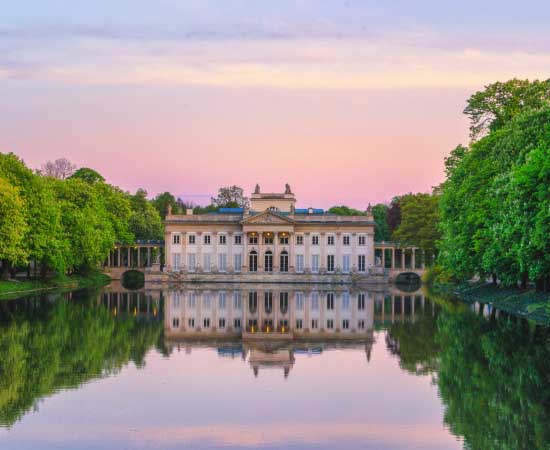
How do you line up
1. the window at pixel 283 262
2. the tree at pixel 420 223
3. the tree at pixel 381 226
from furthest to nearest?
the tree at pixel 381 226
the window at pixel 283 262
the tree at pixel 420 223

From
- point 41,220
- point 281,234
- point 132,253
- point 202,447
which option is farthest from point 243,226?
point 202,447

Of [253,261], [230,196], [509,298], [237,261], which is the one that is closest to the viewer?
[509,298]

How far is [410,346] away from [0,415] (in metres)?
17.8

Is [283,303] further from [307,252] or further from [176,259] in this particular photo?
[176,259]

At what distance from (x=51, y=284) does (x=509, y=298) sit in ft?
130

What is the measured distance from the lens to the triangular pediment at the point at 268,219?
336ft

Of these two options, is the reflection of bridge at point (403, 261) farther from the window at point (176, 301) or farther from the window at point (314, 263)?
the window at point (176, 301)

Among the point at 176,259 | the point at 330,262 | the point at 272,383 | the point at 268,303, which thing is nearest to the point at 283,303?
the point at 268,303

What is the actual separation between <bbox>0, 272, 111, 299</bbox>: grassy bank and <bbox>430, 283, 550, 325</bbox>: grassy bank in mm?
31688

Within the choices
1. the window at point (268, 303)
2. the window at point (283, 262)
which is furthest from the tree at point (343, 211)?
the window at point (268, 303)

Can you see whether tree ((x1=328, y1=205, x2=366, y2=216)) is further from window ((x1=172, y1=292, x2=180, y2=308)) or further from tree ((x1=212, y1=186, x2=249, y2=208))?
window ((x1=172, y1=292, x2=180, y2=308))

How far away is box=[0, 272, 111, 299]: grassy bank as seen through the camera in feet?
210

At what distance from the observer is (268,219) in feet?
336

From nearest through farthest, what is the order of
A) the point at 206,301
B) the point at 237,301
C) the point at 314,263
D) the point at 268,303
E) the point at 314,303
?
1. the point at 268,303
2. the point at 314,303
3. the point at 206,301
4. the point at 237,301
5. the point at 314,263
